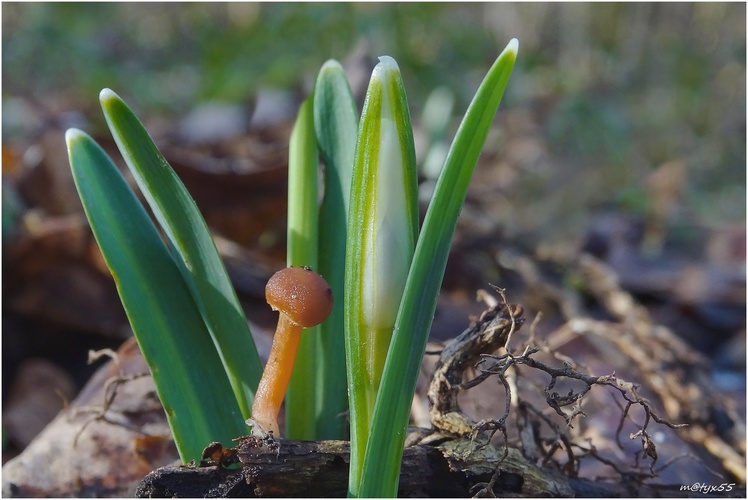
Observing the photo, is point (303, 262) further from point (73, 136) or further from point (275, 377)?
point (73, 136)

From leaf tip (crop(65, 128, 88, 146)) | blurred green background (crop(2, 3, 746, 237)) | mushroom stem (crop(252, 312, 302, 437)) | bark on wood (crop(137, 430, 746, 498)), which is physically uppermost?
blurred green background (crop(2, 3, 746, 237))

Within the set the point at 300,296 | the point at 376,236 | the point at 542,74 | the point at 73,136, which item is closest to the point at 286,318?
the point at 300,296

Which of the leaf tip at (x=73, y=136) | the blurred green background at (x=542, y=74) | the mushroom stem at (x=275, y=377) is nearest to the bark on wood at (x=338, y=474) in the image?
the mushroom stem at (x=275, y=377)

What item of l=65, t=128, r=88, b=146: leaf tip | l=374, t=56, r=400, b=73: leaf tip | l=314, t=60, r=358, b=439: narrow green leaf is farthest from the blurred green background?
l=374, t=56, r=400, b=73: leaf tip

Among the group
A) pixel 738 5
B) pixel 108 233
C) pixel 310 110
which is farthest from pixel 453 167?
pixel 738 5

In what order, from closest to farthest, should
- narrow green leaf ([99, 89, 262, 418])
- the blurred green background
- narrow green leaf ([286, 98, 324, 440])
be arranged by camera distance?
narrow green leaf ([99, 89, 262, 418]), narrow green leaf ([286, 98, 324, 440]), the blurred green background

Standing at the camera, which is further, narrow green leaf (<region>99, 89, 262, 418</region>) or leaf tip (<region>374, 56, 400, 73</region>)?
narrow green leaf (<region>99, 89, 262, 418</region>)

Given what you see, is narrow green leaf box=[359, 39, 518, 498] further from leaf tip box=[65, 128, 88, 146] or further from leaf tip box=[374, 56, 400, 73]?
leaf tip box=[65, 128, 88, 146]

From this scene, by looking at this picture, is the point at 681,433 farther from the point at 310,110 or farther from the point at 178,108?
the point at 178,108

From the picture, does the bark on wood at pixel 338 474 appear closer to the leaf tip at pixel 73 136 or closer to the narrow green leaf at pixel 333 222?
the narrow green leaf at pixel 333 222
